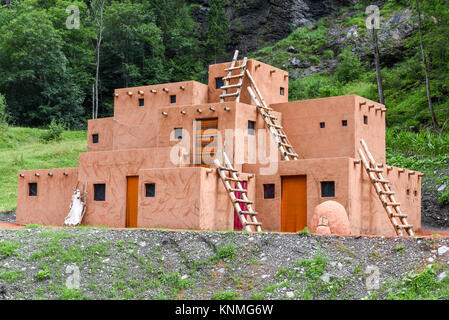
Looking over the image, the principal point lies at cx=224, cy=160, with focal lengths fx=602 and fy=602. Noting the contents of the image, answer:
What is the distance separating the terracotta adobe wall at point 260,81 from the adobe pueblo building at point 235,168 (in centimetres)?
4

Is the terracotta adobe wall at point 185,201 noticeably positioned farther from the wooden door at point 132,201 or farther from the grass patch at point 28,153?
the grass patch at point 28,153

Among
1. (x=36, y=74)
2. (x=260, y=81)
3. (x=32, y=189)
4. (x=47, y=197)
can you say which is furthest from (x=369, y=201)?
(x=36, y=74)

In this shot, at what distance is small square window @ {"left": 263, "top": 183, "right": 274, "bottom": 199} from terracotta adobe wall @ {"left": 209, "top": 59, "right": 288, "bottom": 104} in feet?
13.0

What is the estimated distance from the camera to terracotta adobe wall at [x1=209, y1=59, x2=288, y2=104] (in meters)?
23.8

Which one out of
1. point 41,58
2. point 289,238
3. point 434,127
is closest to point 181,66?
point 41,58

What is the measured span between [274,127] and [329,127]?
7.11ft

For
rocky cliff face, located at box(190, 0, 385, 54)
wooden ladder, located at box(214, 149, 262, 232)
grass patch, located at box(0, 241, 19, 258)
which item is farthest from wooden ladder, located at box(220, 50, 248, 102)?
rocky cliff face, located at box(190, 0, 385, 54)

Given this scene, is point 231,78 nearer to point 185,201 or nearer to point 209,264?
point 185,201

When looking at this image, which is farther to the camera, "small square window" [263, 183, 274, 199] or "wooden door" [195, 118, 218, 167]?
"wooden door" [195, 118, 218, 167]

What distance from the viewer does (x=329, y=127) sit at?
22.9 meters

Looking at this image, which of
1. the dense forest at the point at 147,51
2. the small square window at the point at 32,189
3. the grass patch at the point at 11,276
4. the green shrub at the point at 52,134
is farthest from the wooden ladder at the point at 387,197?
the green shrub at the point at 52,134

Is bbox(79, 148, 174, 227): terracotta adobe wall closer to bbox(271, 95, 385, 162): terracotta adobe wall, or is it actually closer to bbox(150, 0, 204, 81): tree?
bbox(271, 95, 385, 162): terracotta adobe wall

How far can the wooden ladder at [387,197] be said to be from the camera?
1912 cm
